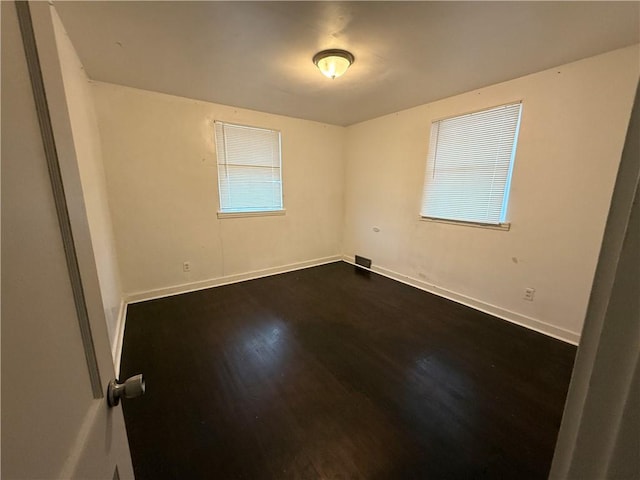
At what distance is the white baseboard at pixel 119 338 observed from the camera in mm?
2023

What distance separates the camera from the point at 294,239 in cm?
430

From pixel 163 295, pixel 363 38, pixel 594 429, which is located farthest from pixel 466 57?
pixel 163 295

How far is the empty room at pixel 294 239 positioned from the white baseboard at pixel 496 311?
29 mm

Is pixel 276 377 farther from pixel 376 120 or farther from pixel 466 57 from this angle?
pixel 376 120

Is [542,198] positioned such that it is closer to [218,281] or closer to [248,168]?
[248,168]

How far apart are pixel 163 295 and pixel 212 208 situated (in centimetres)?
121

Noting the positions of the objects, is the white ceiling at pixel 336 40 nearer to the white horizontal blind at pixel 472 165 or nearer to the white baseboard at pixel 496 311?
the white horizontal blind at pixel 472 165

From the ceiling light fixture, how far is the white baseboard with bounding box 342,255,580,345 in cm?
271

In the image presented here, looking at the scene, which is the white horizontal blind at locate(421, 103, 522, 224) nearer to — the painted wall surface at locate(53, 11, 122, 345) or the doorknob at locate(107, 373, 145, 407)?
the doorknob at locate(107, 373, 145, 407)

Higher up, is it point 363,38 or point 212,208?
point 363,38

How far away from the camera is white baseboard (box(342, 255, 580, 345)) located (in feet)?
7.98

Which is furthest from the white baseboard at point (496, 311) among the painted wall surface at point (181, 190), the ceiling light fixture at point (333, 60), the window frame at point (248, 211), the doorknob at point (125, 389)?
the doorknob at point (125, 389)

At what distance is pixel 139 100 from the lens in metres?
2.79

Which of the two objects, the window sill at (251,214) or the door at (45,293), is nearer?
the door at (45,293)
